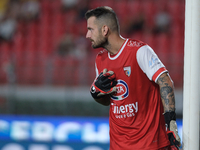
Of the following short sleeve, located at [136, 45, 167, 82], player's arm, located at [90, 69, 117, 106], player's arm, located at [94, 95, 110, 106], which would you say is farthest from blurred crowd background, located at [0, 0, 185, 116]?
short sleeve, located at [136, 45, 167, 82]

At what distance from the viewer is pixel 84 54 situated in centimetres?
846

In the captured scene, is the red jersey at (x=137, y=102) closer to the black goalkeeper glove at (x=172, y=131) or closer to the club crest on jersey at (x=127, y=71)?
the club crest on jersey at (x=127, y=71)

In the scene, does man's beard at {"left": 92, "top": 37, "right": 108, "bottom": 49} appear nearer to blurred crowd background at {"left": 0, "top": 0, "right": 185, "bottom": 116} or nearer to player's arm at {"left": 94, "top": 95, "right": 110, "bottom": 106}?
player's arm at {"left": 94, "top": 95, "right": 110, "bottom": 106}

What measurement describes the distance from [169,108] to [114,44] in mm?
835

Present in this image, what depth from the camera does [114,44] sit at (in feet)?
9.05

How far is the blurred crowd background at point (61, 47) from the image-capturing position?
6039 millimetres

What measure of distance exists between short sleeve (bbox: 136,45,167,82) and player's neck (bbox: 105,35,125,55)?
0.89 ft

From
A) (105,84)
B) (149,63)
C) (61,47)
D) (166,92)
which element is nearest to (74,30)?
(61,47)

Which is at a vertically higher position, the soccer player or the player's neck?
the player's neck

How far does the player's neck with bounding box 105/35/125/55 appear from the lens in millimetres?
2748

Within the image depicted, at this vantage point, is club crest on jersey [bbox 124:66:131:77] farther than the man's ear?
No

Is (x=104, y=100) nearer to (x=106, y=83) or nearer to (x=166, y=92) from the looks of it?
(x=106, y=83)

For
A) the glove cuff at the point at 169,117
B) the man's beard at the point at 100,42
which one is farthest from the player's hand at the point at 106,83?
the glove cuff at the point at 169,117

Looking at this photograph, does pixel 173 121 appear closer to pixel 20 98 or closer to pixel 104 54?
pixel 104 54
